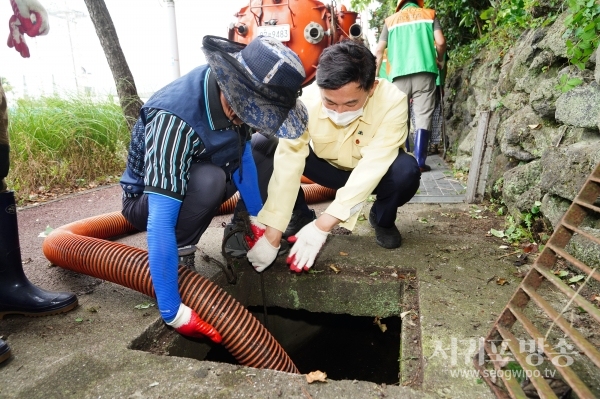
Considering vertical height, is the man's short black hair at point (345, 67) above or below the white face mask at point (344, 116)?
above

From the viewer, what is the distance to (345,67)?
2.04 m

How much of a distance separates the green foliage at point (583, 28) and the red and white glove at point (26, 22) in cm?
299

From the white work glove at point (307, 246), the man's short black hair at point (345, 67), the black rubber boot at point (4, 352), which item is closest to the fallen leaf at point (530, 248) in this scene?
the white work glove at point (307, 246)

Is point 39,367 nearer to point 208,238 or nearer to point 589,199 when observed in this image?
point 208,238

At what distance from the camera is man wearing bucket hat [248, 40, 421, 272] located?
7.09 feet

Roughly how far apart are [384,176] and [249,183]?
830mm

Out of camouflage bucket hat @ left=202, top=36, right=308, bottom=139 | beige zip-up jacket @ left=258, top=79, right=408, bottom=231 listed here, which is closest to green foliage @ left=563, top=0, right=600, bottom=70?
beige zip-up jacket @ left=258, top=79, right=408, bottom=231

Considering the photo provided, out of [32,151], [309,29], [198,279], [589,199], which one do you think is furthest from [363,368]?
[32,151]

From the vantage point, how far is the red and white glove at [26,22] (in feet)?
7.41

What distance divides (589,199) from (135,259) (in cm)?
192

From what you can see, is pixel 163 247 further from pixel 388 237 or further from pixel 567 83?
pixel 567 83

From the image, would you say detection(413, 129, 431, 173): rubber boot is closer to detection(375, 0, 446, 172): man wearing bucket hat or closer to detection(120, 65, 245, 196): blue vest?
detection(375, 0, 446, 172): man wearing bucket hat

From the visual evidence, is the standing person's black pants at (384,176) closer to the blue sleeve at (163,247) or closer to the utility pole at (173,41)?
the blue sleeve at (163,247)

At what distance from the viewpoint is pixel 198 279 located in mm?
1887
